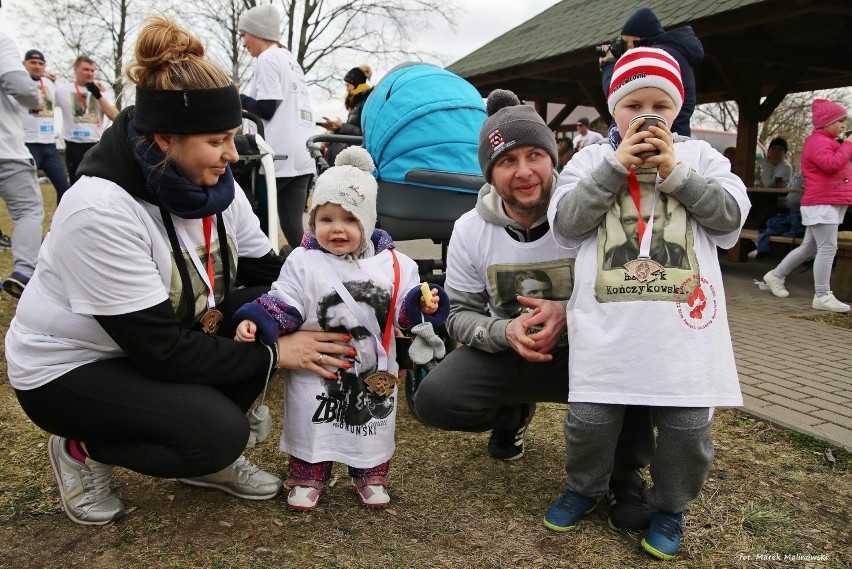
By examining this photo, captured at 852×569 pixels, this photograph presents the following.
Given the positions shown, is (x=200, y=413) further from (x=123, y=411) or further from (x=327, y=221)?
(x=327, y=221)

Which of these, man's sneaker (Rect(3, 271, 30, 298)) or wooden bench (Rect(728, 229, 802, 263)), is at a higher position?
wooden bench (Rect(728, 229, 802, 263))

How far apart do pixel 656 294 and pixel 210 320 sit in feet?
4.57

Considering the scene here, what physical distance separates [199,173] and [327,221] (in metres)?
0.45

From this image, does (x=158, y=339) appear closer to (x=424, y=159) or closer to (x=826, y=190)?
(x=424, y=159)

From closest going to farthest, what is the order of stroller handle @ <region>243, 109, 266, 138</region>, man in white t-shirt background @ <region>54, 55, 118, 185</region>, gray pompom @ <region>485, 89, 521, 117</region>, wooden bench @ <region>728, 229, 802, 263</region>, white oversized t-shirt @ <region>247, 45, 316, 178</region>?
gray pompom @ <region>485, 89, 521, 117</region> → stroller handle @ <region>243, 109, 266, 138</region> → white oversized t-shirt @ <region>247, 45, 316, 178</region> → wooden bench @ <region>728, 229, 802, 263</region> → man in white t-shirt background @ <region>54, 55, 118, 185</region>

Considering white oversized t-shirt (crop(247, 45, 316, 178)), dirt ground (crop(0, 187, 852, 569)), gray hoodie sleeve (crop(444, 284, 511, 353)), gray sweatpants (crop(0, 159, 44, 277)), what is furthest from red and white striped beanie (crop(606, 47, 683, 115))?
gray sweatpants (crop(0, 159, 44, 277))

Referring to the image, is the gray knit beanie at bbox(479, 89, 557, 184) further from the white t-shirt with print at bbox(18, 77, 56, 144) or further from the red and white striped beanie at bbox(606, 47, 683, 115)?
the white t-shirt with print at bbox(18, 77, 56, 144)

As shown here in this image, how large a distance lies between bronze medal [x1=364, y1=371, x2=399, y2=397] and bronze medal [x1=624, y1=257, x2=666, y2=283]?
0.87 meters

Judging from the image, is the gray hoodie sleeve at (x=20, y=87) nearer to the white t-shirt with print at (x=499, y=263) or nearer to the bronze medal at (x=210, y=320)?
the bronze medal at (x=210, y=320)

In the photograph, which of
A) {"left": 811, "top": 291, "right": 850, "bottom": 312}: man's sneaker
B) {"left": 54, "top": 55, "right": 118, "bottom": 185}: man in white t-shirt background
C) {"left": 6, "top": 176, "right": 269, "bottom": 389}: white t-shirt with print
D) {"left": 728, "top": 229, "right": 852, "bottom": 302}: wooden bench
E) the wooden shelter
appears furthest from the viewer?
{"left": 54, "top": 55, "right": 118, "bottom": 185}: man in white t-shirt background

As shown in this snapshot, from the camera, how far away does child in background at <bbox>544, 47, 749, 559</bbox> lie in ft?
6.10

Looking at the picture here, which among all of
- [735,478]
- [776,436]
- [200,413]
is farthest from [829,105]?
[200,413]

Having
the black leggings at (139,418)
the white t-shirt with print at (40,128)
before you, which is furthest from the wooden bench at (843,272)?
the white t-shirt with print at (40,128)

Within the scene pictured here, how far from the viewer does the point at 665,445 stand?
6.38ft
